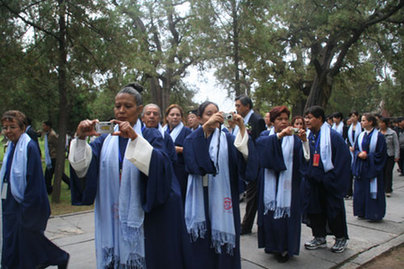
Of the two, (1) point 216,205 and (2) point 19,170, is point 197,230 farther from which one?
(2) point 19,170

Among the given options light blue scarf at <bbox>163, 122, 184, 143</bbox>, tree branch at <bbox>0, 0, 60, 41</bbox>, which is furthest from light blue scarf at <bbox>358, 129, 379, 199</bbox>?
tree branch at <bbox>0, 0, 60, 41</bbox>

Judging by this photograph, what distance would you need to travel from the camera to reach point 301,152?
4680mm

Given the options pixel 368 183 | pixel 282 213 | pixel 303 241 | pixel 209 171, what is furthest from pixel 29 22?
pixel 368 183

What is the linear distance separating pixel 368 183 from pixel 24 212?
5886 mm

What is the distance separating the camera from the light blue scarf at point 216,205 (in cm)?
346

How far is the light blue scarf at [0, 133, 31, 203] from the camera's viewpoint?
3.59 metres

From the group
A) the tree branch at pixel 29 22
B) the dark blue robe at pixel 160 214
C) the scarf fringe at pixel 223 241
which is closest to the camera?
the dark blue robe at pixel 160 214

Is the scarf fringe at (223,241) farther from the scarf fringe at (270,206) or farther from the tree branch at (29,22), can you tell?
the tree branch at (29,22)

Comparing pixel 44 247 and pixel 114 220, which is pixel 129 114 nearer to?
pixel 114 220

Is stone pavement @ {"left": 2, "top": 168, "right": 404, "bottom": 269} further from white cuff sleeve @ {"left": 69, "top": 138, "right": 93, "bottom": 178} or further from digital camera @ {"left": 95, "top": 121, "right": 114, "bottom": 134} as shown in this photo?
digital camera @ {"left": 95, "top": 121, "right": 114, "bottom": 134}

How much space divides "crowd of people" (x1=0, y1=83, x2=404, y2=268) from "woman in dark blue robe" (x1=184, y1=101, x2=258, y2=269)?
0.01m

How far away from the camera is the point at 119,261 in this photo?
2.58 meters

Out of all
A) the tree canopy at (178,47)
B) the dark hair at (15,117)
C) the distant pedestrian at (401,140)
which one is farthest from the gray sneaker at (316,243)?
the distant pedestrian at (401,140)

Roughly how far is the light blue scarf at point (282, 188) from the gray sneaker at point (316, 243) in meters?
0.93
